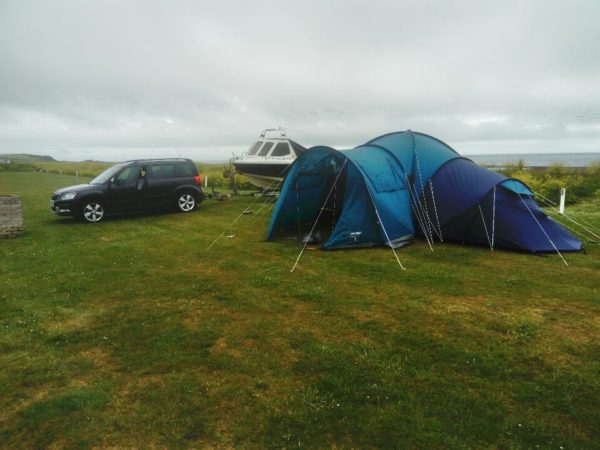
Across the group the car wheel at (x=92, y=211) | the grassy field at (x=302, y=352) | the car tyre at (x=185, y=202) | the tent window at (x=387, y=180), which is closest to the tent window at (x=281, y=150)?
the car tyre at (x=185, y=202)

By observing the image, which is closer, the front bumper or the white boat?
the front bumper

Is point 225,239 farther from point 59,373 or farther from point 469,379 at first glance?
point 469,379

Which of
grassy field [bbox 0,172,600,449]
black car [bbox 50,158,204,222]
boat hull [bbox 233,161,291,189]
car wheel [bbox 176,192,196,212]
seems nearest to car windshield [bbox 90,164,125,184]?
black car [bbox 50,158,204,222]

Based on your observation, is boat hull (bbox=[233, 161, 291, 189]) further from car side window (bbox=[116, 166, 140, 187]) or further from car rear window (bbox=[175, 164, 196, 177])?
car side window (bbox=[116, 166, 140, 187])

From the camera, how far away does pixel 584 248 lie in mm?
9547

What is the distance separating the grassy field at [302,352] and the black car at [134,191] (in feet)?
14.9

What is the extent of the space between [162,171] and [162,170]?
38 millimetres

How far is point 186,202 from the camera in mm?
15570

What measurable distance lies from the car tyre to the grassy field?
6.58m

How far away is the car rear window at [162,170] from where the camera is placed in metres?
14.6

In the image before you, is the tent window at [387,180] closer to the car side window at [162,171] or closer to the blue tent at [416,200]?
the blue tent at [416,200]

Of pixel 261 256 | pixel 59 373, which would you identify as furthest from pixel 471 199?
pixel 59 373

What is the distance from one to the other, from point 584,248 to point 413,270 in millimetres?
4586

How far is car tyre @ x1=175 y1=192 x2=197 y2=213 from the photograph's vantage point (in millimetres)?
15352
